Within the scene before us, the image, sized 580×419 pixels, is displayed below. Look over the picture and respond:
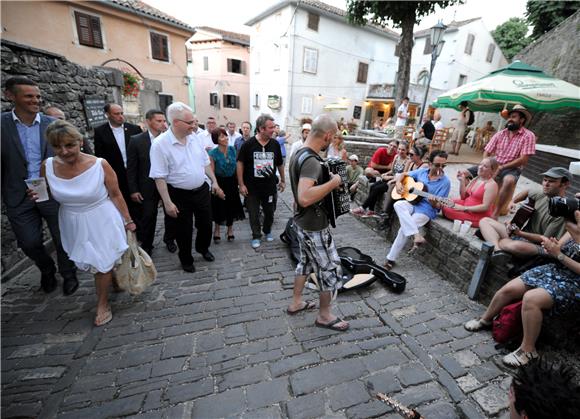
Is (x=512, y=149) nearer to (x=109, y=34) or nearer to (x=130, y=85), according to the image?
(x=130, y=85)

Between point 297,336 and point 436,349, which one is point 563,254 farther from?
point 297,336

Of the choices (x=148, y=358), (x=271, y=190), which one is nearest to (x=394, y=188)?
(x=271, y=190)

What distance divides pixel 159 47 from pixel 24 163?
1492cm

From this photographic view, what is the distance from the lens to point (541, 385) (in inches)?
51.4

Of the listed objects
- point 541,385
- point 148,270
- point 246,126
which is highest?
point 246,126

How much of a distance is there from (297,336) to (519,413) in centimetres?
168

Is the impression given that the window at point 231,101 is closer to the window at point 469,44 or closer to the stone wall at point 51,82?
the window at point 469,44

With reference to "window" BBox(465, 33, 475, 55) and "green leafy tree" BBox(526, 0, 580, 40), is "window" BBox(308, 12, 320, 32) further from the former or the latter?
"window" BBox(465, 33, 475, 55)

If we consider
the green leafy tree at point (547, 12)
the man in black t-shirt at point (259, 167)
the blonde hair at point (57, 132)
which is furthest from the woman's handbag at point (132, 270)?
the green leafy tree at point (547, 12)

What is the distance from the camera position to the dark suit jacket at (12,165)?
2805mm

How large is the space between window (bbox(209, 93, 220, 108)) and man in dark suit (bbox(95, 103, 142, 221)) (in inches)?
943

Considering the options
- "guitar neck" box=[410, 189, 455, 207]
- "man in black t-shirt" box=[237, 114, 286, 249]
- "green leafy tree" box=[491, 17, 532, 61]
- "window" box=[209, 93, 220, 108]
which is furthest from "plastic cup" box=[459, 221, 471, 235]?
"green leafy tree" box=[491, 17, 532, 61]

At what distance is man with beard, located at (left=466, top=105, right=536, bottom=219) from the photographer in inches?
162

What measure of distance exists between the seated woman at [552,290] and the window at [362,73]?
23.8 m
